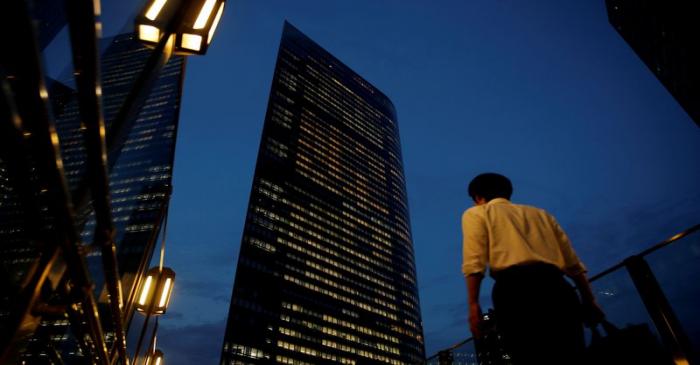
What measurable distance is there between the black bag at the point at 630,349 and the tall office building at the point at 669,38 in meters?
40.4

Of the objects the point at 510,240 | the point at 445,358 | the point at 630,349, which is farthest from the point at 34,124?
the point at 445,358

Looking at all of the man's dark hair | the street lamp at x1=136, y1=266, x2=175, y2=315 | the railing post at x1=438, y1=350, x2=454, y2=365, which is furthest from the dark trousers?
the street lamp at x1=136, y1=266, x2=175, y2=315

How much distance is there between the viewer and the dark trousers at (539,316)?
161 cm

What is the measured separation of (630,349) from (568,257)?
1.94ft

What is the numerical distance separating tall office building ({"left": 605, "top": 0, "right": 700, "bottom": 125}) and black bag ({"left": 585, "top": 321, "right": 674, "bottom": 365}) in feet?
132

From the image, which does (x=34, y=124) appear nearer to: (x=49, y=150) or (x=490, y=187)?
(x=49, y=150)

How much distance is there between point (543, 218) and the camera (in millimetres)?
2186

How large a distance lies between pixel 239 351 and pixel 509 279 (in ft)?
227

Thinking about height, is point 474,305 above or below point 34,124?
below

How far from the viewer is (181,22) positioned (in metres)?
2.30

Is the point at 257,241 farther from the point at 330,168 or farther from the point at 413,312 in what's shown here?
the point at 413,312

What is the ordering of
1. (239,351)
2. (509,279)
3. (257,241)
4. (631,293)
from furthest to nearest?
(257,241), (239,351), (631,293), (509,279)

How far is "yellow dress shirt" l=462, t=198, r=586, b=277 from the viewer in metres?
1.93

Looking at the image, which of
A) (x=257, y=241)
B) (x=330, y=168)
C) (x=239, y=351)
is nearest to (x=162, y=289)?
(x=239, y=351)
